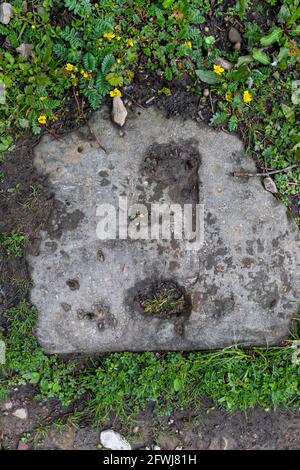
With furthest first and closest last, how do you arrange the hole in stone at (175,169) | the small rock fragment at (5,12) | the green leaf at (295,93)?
the green leaf at (295,93)
the hole in stone at (175,169)
the small rock fragment at (5,12)

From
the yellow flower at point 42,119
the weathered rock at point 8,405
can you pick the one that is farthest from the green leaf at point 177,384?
the yellow flower at point 42,119

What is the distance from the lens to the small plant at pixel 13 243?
10.2 feet

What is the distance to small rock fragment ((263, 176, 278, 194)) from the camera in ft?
10.7

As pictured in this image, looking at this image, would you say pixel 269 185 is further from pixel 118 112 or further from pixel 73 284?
pixel 73 284

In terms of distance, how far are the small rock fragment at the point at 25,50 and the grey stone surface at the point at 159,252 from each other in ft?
1.77

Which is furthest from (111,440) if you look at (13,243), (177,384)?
(13,243)

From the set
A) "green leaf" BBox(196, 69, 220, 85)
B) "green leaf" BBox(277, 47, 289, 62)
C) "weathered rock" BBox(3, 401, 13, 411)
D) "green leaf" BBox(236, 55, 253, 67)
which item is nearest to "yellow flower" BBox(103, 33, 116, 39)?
"green leaf" BBox(196, 69, 220, 85)

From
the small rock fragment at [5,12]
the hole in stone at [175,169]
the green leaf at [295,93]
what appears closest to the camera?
the small rock fragment at [5,12]

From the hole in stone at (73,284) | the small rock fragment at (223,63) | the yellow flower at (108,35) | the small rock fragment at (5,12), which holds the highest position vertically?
the small rock fragment at (5,12)

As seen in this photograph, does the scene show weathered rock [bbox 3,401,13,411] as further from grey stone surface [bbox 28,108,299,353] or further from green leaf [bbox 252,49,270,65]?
green leaf [bbox 252,49,270,65]

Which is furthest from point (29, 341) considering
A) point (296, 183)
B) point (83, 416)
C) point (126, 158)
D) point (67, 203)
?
point (296, 183)

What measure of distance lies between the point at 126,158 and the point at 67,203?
467 millimetres

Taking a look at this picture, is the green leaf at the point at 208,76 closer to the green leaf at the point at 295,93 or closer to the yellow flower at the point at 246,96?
the yellow flower at the point at 246,96

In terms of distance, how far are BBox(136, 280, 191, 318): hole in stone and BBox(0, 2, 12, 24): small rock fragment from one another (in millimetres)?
1878
